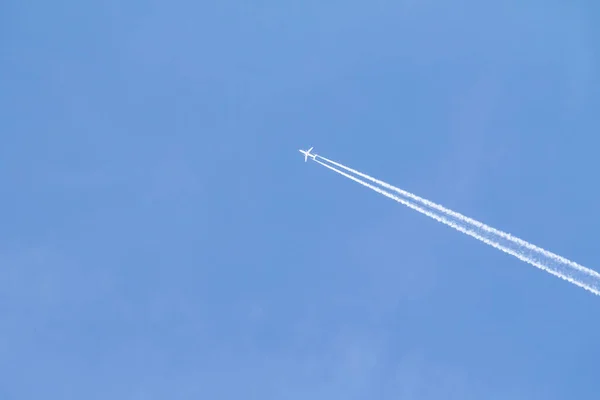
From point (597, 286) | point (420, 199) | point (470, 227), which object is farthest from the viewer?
point (420, 199)

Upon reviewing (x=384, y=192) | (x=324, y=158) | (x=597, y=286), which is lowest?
(x=597, y=286)

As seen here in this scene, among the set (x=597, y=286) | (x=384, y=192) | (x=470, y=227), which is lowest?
(x=597, y=286)

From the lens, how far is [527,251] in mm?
112688

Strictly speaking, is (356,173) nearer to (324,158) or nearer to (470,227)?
(324,158)

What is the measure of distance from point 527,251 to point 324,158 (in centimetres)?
4123

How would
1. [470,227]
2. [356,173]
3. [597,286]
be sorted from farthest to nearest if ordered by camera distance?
[356,173] < [470,227] < [597,286]

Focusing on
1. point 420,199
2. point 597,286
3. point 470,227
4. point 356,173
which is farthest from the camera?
point 356,173

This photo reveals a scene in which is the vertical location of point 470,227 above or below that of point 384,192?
below

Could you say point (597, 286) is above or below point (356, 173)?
below

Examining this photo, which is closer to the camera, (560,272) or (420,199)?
(560,272)

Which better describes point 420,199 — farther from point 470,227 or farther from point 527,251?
point 527,251

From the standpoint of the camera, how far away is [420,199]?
12544 cm

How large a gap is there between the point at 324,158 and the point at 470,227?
32221 millimetres

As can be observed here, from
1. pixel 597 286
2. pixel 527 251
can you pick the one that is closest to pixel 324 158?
pixel 527 251
